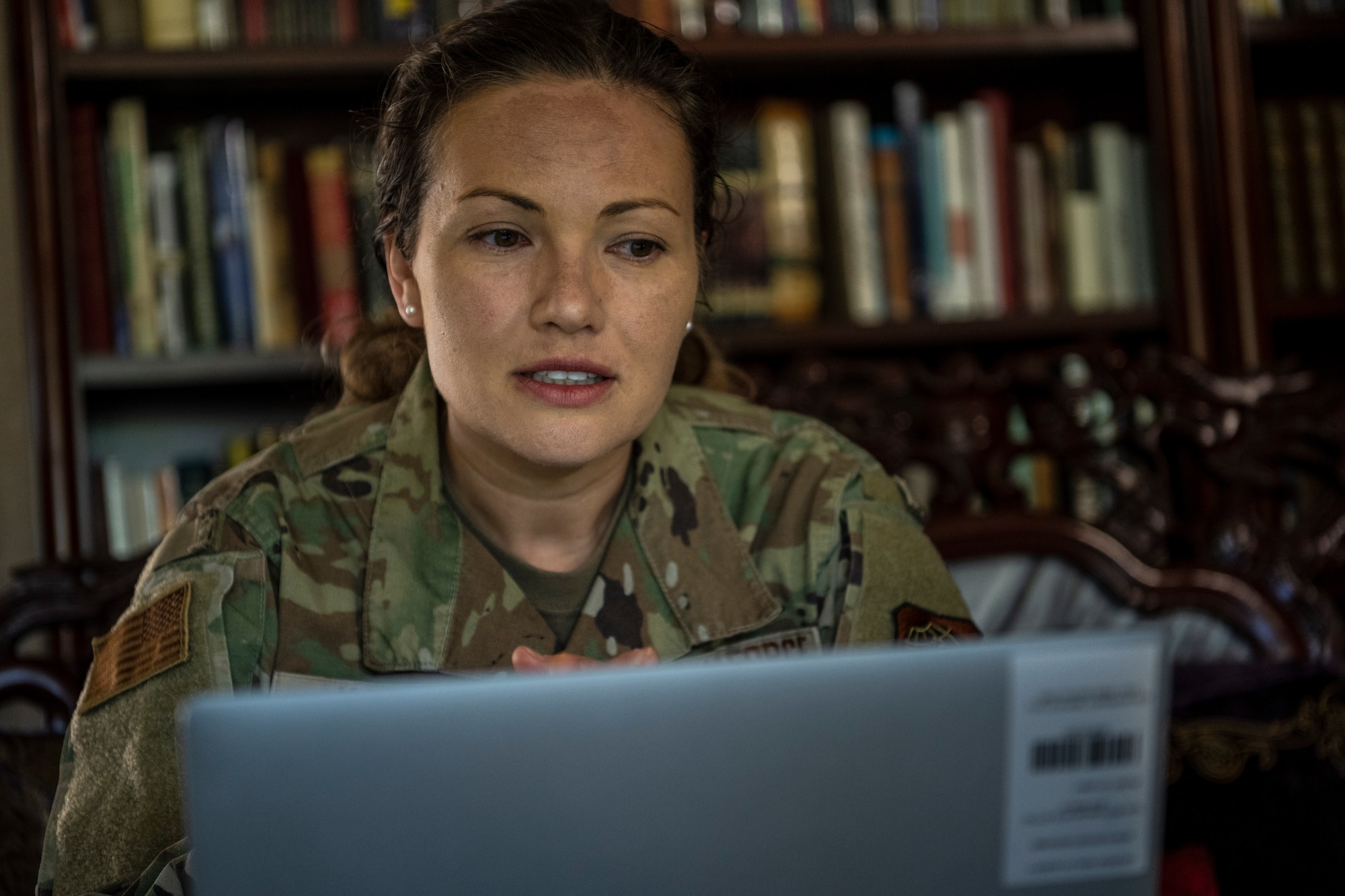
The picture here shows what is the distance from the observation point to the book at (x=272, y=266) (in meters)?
1.91

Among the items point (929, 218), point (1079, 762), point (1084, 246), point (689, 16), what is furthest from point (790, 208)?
point (1079, 762)

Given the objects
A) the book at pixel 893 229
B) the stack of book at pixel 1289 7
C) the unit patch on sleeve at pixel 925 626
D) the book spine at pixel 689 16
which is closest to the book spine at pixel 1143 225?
the stack of book at pixel 1289 7

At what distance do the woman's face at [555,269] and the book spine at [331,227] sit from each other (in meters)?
0.76

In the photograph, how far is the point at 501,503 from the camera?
1.24 m

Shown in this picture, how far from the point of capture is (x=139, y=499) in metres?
1.94

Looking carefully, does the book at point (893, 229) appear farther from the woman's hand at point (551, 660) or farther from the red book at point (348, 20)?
the woman's hand at point (551, 660)

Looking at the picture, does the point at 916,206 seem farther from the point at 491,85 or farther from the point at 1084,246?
the point at 491,85

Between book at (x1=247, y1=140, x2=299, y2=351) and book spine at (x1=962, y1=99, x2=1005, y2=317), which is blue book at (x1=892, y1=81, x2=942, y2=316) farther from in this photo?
book at (x1=247, y1=140, x2=299, y2=351)

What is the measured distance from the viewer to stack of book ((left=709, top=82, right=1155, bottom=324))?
77.2 inches

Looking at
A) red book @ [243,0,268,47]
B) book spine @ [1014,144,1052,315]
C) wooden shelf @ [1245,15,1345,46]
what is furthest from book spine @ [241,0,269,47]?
wooden shelf @ [1245,15,1345,46]

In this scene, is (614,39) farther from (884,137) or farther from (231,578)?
(884,137)

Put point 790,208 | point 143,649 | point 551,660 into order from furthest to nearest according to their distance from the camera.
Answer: point 790,208 → point 143,649 → point 551,660

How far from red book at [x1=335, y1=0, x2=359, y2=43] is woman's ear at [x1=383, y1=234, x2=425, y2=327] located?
72cm

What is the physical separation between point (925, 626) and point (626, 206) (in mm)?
473
